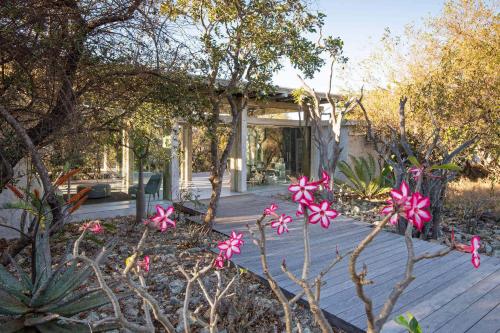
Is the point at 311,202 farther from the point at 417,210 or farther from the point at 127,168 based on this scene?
the point at 127,168

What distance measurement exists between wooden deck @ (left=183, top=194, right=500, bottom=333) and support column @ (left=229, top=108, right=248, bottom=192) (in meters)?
4.64

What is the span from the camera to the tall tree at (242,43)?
19.5 feet

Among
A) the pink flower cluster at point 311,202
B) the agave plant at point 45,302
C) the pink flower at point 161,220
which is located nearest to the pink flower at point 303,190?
the pink flower cluster at point 311,202

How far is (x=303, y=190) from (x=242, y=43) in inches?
199

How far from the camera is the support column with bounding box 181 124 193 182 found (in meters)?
11.5

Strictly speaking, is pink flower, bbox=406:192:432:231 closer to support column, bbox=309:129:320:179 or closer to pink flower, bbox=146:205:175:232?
pink flower, bbox=146:205:175:232

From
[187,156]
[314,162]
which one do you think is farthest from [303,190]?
[314,162]

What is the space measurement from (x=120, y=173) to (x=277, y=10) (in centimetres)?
589

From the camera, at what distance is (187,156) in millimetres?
12297

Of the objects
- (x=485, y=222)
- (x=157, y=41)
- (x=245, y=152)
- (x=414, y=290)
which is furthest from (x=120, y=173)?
(x=485, y=222)

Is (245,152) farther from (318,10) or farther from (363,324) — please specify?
(363,324)

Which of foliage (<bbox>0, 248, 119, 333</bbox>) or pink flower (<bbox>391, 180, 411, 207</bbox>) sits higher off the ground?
pink flower (<bbox>391, 180, 411, 207</bbox>)

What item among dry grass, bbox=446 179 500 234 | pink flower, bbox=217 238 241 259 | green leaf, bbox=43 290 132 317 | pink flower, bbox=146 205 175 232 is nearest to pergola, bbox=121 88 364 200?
dry grass, bbox=446 179 500 234

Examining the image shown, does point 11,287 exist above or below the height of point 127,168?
below
